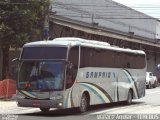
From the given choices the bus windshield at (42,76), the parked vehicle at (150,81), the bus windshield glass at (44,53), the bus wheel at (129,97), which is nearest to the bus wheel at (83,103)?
the bus windshield at (42,76)

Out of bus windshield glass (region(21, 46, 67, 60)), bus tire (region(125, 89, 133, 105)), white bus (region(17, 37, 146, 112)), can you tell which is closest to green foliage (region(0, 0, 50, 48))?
bus tire (region(125, 89, 133, 105))

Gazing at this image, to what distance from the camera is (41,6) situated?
31.1 m

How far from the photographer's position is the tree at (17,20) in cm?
2994

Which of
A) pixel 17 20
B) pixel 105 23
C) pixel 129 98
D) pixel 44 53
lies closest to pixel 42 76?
pixel 44 53

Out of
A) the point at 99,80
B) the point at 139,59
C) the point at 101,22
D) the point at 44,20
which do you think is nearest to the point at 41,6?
the point at 44,20

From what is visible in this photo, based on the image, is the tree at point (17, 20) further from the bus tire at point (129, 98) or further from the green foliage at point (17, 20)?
the bus tire at point (129, 98)

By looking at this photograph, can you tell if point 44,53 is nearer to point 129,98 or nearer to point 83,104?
point 83,104

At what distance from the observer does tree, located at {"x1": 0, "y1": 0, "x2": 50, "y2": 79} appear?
29.9 metres

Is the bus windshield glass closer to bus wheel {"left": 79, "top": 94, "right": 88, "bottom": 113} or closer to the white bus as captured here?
the white bus

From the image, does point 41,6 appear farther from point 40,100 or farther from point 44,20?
point 40,100

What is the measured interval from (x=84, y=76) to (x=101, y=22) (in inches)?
1284

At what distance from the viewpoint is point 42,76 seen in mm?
19828

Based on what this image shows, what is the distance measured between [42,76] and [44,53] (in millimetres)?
1023

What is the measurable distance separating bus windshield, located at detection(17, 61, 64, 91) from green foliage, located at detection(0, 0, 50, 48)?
9.63 meters
